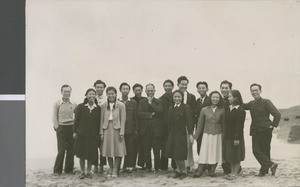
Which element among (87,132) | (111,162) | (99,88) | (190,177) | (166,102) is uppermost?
(99,88)

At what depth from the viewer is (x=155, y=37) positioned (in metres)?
3.10

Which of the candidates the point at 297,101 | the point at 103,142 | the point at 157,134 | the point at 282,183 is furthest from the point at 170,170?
the point at 297,101

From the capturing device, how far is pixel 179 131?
3.02 meters

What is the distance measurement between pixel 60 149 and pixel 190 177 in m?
0.94

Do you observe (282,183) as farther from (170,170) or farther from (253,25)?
(253,25)

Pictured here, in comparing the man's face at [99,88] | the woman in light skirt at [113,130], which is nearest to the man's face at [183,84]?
the woman in light skirt at [113,130]

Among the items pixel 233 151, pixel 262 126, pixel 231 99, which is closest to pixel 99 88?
pixel 231 99

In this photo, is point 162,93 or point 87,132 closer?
point 87,132

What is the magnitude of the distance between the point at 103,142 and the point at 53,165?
0.38m

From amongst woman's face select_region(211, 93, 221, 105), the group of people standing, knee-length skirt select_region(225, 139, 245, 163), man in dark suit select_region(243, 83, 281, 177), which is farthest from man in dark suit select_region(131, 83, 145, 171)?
man in dark suit select_region(243, 83, 281, 177)

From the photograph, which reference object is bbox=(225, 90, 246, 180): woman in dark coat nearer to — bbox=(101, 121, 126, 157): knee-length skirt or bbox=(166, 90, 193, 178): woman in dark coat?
bbox=(166, 90, 193, 178): woman in dark coat

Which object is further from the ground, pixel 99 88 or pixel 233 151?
pixel 99 88

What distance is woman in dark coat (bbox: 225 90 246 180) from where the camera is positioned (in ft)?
10.0

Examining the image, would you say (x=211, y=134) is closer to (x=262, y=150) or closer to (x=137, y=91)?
(x=262, y=150)
